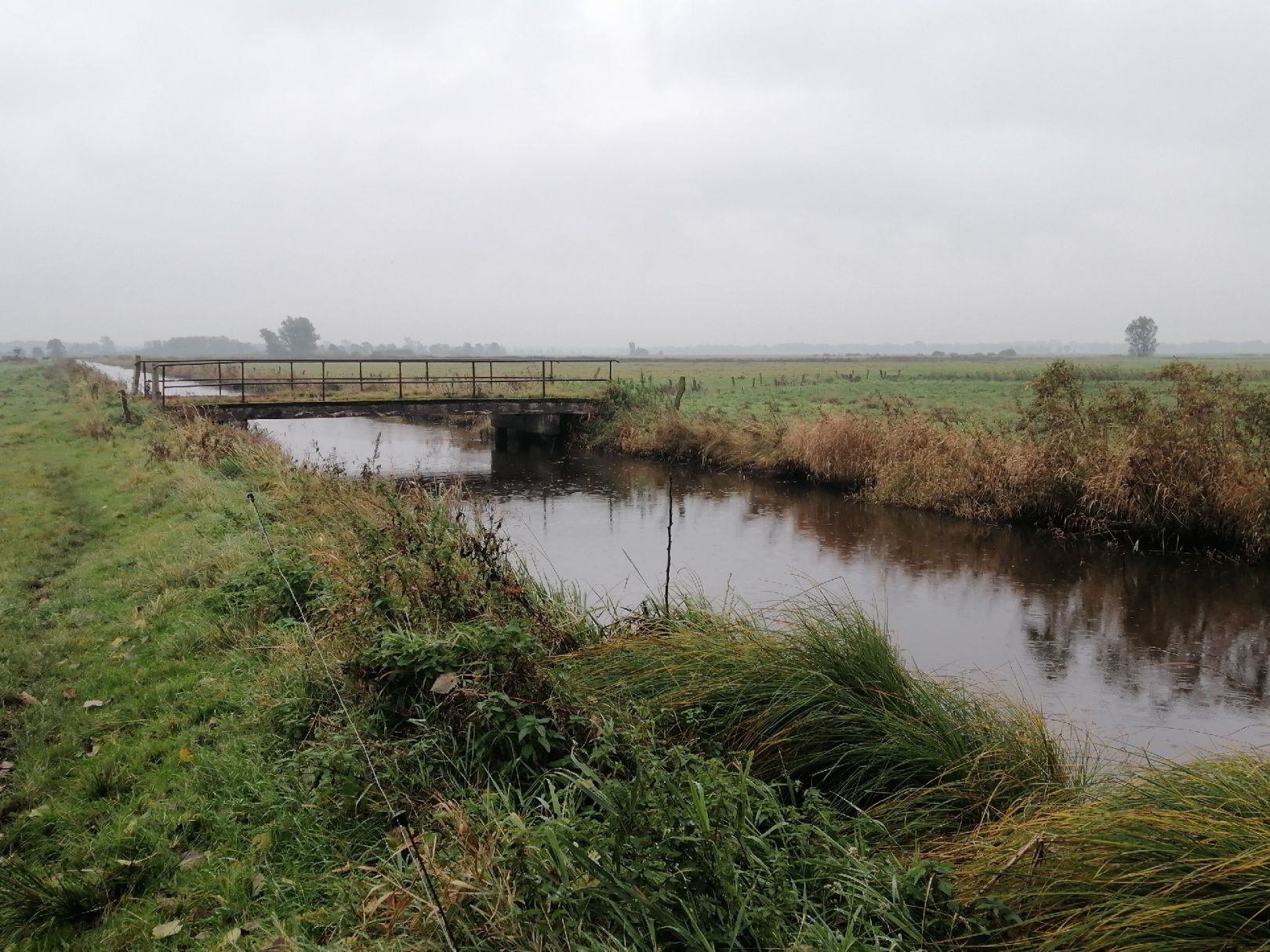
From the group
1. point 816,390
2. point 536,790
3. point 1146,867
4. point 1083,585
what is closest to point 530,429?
point 1083,585

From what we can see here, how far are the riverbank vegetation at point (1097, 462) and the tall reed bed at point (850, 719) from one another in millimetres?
10644

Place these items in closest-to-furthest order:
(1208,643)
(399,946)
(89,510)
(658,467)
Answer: (399,946) → (1208,643) → (89,510) → (658,467)

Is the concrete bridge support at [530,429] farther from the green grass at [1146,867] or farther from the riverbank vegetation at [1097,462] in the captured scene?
the green grass at [1146,867]

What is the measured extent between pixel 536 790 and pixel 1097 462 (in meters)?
13.9

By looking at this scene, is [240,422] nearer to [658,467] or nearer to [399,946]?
[658,467]

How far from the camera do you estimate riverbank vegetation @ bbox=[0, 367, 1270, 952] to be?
3.09m

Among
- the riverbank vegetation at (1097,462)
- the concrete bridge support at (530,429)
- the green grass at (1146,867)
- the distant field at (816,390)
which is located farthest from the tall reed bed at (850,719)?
the concrete bridge support at (530,429)

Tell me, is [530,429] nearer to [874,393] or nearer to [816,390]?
[874,393]

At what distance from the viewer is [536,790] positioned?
4.21 meters

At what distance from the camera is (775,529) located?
52.6 ft

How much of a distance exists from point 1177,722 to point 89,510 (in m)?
14.0

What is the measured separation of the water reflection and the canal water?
3cm

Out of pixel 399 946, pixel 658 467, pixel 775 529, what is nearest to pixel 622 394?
pixel 658 467

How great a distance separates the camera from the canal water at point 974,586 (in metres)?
8.38
